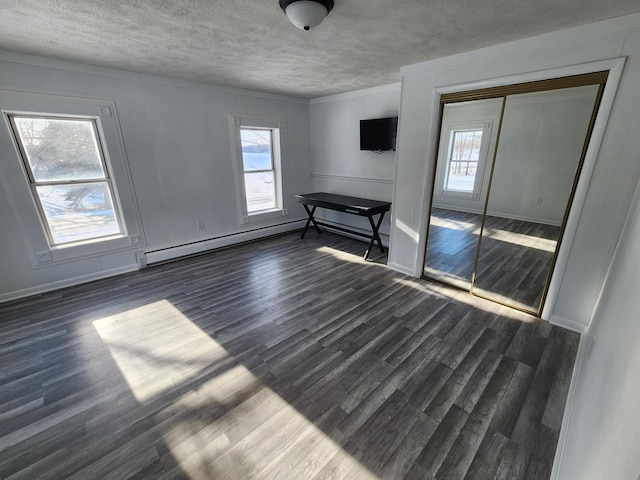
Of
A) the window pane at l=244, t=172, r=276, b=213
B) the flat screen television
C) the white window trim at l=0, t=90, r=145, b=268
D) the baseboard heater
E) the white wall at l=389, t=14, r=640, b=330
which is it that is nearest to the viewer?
the white wall at l=389, t=14, r=640, b=330

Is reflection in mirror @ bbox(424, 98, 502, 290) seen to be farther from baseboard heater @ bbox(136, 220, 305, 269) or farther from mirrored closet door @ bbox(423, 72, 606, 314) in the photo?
baseboard heater @ bbox(136, 220, 305, 269)

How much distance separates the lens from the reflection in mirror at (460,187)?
2854mm

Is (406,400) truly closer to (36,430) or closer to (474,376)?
(474,376)

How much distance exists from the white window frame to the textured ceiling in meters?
1.24

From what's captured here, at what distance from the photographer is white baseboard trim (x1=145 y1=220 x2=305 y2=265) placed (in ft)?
13.1


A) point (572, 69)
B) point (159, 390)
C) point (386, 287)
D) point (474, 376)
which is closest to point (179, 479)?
point (159, 390)

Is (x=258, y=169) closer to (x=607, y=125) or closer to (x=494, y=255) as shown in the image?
(x=494, y=255)

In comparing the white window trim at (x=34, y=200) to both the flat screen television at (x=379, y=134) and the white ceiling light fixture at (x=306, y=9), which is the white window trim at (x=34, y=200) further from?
the flat screen television at (x=379, y=134)

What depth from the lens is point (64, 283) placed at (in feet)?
10.9

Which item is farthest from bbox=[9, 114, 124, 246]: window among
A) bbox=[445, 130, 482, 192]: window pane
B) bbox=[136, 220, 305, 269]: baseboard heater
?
bbox=[445, 130, 482, 192]: window pane

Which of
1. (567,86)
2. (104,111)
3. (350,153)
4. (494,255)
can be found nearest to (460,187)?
(494,255)

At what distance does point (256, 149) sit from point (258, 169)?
351 mm

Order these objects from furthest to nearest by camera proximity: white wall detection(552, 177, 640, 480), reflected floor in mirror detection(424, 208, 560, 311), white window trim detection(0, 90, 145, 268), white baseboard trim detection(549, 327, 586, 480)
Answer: reflected floor in mirror detection(424, 208, 560, 311), white window trim detection(0, 90, 145, 268), white baseboard trim detection(549, 327, 586, 480), white wall detection(552, 177, 640, 480)

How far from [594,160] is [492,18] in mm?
1369
